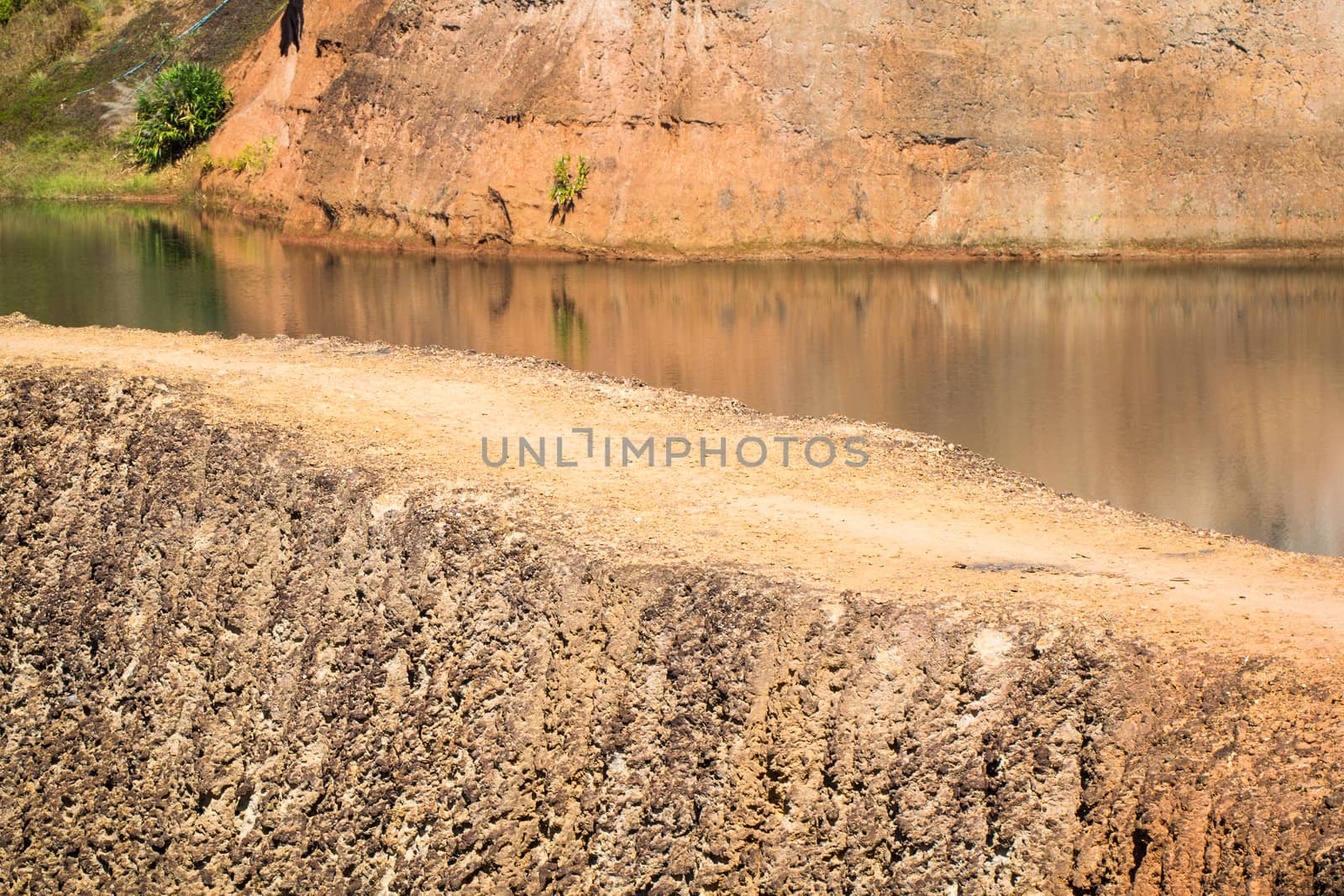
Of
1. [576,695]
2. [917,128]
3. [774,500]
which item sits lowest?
[576,695]

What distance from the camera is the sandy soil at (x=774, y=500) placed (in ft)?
28.7

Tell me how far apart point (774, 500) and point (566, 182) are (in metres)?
18.7

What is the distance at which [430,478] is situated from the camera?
1124 centimetres

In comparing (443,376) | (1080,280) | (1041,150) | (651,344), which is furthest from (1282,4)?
(443,376)

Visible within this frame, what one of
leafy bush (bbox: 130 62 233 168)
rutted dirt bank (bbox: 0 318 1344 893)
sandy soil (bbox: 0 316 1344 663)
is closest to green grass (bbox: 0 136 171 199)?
leafy bush (bbox: 130 62 233 168)

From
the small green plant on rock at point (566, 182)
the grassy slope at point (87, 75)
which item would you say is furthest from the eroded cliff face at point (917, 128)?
the grassy slope at point (87, 75)

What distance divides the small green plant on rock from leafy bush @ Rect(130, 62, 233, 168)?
11.2 meters

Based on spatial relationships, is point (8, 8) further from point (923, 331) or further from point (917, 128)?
point (923, 331)

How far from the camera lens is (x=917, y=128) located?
28562 mm

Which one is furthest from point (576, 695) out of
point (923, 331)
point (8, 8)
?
point (8, 8)

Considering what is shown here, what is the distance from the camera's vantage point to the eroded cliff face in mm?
28531

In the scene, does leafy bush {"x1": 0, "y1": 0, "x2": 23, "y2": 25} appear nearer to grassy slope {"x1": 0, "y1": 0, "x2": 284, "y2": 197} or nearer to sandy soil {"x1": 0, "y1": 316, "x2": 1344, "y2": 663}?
grassy slope {"x1": 0, "y1": 0, "x2": 284, "y2": 197}

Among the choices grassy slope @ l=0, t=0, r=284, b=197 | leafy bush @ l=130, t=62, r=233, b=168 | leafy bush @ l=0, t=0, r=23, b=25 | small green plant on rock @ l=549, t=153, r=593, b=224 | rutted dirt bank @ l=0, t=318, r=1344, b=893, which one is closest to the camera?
rutted dirt bank @ l=0, t=318, r=1344, b=893

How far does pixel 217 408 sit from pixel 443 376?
271 cm
